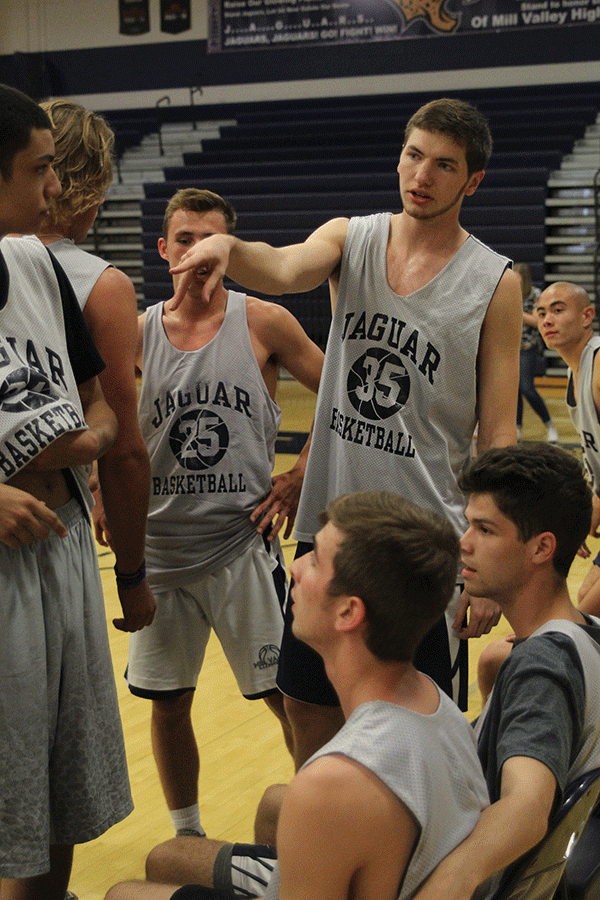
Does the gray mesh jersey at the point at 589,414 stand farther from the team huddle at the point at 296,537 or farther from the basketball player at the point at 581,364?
the team huddle at the point at 296,537

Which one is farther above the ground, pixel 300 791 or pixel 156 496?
pixel 300 791

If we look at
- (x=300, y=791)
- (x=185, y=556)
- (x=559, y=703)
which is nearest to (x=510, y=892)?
(x=559, y=703)

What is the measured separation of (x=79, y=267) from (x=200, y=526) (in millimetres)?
996

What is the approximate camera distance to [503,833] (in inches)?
57.6

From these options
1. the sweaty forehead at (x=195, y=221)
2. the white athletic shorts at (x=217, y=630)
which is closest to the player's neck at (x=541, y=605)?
the white athletic shorts at (x=217, y=630)

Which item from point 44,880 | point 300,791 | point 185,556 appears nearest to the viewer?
point 300,791

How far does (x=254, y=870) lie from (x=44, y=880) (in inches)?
16.2

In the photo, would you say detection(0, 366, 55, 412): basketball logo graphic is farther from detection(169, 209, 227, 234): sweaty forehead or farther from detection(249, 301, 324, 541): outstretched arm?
detection(169, 209, 227, 234): sweaty forehead

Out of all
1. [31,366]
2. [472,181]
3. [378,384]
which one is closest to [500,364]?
[378,384]

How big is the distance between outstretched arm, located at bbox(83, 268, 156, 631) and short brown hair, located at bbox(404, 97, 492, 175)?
811 mm

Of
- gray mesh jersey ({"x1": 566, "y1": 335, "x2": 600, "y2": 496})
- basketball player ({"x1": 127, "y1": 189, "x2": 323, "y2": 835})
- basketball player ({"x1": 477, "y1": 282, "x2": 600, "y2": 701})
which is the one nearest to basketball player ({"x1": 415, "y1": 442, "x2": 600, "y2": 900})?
basketball player ({"x1": 127, "y1": 189, "x2": 323, "y2": 835})

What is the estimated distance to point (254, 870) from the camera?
1923 mm

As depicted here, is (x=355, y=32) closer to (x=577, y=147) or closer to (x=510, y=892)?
(x=577, y=147)

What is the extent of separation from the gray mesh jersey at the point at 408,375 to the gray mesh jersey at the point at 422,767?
0.95 metres
